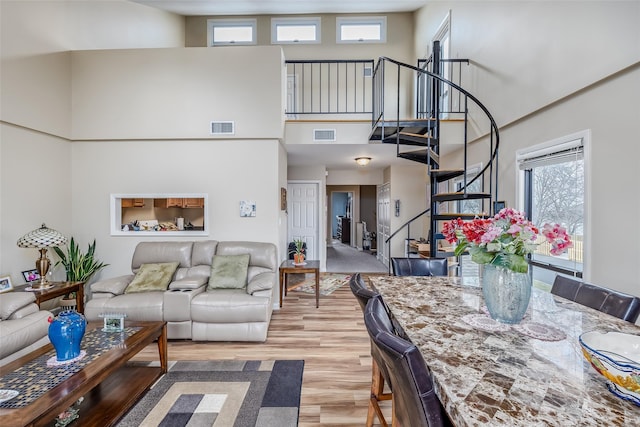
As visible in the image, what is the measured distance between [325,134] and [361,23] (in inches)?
144

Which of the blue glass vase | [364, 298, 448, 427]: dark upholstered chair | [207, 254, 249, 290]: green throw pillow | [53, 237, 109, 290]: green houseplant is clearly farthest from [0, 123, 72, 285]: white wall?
the blue glass vase

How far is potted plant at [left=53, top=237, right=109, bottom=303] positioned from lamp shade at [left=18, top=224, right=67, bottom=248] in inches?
20.0

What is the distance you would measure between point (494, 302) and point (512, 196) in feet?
7.79

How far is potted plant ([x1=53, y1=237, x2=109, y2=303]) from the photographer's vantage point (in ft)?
12.4

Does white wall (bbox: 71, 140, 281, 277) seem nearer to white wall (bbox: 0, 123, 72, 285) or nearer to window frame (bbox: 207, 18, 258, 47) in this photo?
white wall (bbox: 0, 123, 72, 285)

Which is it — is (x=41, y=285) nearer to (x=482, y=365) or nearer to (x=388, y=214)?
(x=482, y=365)

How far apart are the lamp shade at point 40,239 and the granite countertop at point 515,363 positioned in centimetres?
373

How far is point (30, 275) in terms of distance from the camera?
3482 millimetres

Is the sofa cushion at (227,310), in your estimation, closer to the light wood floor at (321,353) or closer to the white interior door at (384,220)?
the light wood floor at (321,353)

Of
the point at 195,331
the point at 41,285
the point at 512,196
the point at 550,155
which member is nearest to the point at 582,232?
the point at 550,155

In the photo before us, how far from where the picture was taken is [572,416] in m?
0.75

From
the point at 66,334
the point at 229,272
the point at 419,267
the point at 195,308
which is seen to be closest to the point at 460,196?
the point at 419,267

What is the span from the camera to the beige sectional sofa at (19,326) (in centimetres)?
222

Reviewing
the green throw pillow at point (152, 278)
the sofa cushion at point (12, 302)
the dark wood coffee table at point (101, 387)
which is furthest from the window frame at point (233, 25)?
the dark wood coffee table at point (101, 387)
